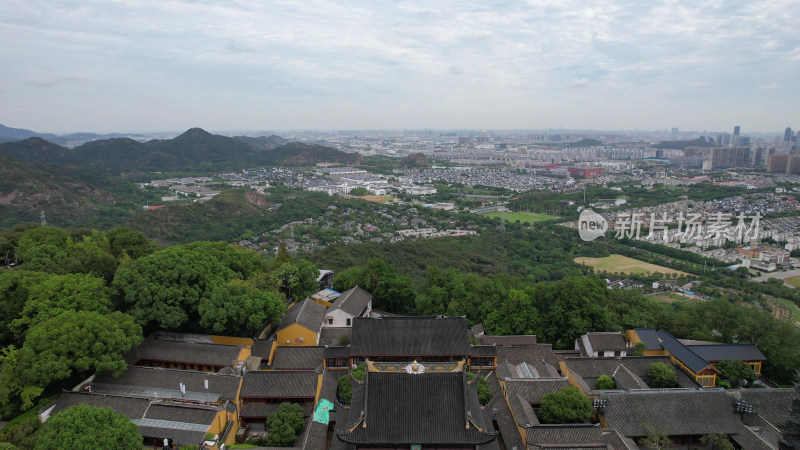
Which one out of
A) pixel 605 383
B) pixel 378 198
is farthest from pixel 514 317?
pixel 378 198

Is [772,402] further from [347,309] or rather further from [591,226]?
[591,226]

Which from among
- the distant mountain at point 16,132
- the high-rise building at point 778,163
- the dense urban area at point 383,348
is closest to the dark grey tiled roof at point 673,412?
the dense urban area at point 383,348

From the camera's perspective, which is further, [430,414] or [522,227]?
[522,227]

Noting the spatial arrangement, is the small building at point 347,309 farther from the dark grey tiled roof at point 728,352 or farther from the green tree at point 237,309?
the dark grey tiled roof at point 728,352

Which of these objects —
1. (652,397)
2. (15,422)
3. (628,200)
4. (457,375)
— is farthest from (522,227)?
(15,422)

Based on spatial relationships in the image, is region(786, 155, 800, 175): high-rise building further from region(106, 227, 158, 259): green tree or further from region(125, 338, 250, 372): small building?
region(106, 227, 158, 259): green tree

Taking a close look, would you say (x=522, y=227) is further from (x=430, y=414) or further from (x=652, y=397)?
(x=430, y=414)

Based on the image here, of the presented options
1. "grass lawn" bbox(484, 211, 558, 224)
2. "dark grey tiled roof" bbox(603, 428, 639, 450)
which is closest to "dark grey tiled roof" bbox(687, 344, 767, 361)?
"dark grey tiled roof" bbox(603, 428, 639, 450)
